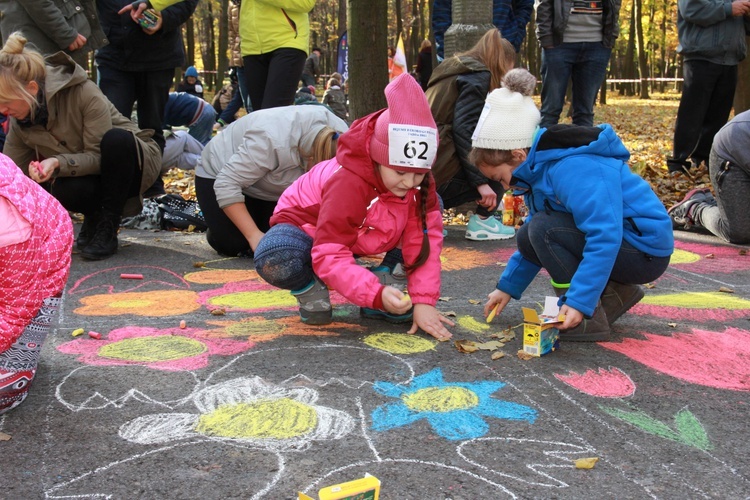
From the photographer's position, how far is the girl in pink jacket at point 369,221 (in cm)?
281

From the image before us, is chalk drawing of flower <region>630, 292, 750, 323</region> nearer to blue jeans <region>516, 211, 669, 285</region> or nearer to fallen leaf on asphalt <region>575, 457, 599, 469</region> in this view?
blue jeans <region>516, 211, 669, 285</region>

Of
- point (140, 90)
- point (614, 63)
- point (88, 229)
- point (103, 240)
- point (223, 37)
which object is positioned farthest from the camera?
point (614, 63)

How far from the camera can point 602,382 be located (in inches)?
105

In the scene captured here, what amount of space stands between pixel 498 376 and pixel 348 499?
4.06 ft

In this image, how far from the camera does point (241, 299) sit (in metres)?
3.76

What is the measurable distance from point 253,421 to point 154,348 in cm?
82

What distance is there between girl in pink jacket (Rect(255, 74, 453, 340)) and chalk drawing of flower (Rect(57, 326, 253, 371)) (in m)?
0.37

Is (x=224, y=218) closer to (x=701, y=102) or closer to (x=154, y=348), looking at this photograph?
(x=154, y=348)

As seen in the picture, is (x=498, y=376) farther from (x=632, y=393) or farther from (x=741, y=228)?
(x=741, y=228)

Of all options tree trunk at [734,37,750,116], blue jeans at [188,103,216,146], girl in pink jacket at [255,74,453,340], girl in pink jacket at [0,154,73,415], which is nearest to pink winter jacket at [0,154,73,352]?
girl in pink jacket at [0,154,73,415]

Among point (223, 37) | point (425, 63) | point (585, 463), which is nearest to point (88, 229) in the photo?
point (585, 463)

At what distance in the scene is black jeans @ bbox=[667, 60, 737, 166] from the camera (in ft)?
21.3

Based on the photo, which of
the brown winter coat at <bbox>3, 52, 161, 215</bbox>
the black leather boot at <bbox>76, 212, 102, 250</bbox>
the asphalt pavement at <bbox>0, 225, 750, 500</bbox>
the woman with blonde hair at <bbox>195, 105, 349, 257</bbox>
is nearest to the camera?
the asphalt pavement at <bbox>0, 225, 750, 500</bbox>

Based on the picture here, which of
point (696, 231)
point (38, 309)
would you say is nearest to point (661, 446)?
point (38, 309)
